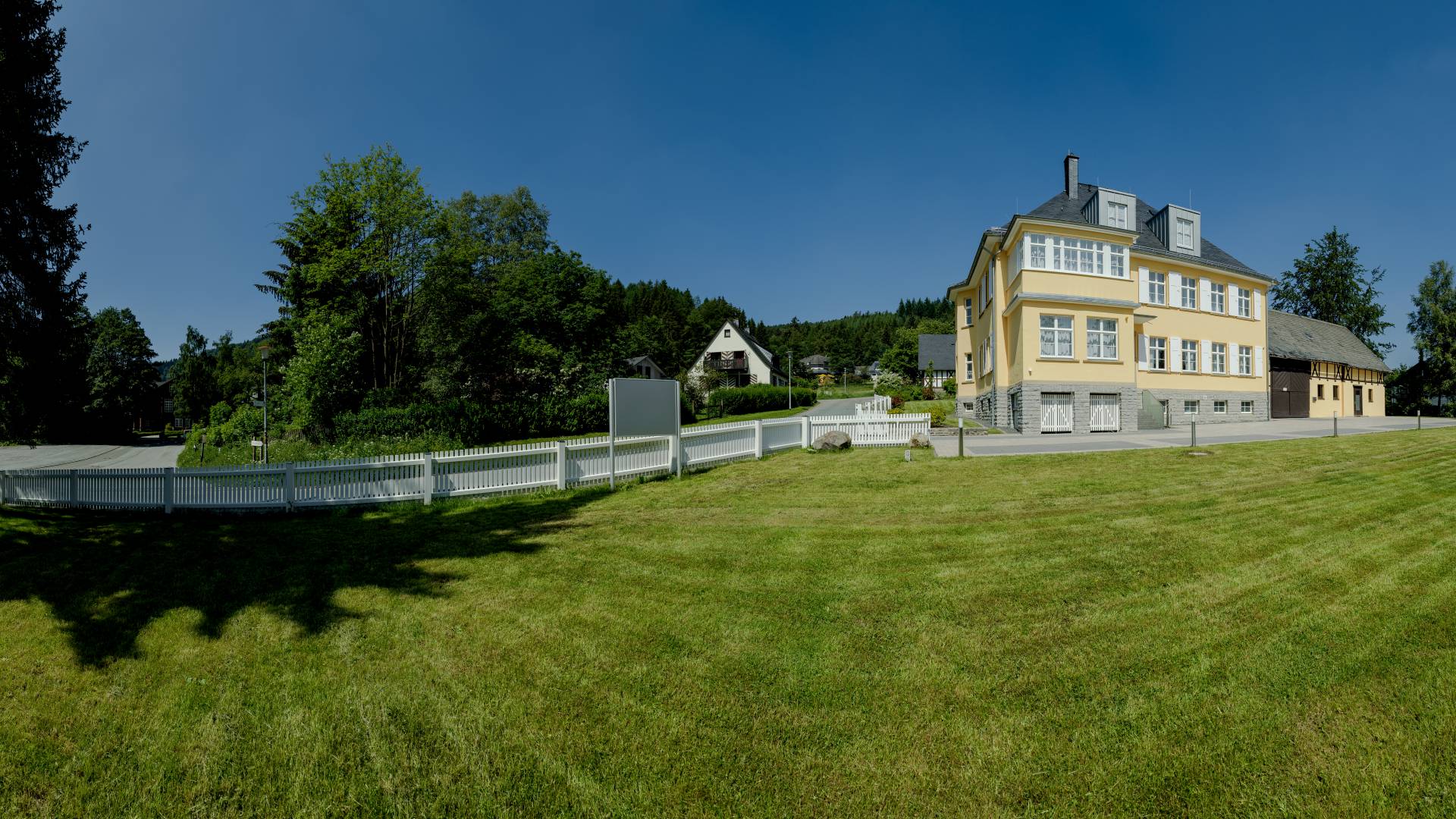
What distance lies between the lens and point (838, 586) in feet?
18.3

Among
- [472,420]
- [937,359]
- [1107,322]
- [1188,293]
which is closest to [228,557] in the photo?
[472,420]

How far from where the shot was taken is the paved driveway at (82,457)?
2633cm

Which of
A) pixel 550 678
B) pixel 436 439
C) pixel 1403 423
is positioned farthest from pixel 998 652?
pixel 1403 423

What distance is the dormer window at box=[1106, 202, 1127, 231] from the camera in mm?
24484

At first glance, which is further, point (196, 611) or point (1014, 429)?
point (1014, 429)

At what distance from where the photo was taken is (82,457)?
29484 mm

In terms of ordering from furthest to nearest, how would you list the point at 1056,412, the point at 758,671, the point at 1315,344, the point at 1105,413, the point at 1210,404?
the point at 1315,344
the point at 1210,404
the point at 1105,413
the point at 1056,412
the point at 758,671

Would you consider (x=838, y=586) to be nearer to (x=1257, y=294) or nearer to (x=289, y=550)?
(x=289, y=550)

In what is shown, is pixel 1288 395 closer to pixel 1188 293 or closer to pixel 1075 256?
pixel 1188 293

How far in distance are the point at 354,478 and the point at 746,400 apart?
39180 mm

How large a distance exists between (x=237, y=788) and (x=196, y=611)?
3.25m

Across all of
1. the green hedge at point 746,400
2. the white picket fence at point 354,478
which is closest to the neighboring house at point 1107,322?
the white picket fence at point 354,478

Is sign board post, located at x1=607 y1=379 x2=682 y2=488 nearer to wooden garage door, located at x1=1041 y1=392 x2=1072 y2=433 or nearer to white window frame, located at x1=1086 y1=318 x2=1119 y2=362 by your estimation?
wooden garage door, located at x1=1041 y1=392 x2=1072 y2=433

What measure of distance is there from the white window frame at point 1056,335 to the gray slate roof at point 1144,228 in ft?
14.5
